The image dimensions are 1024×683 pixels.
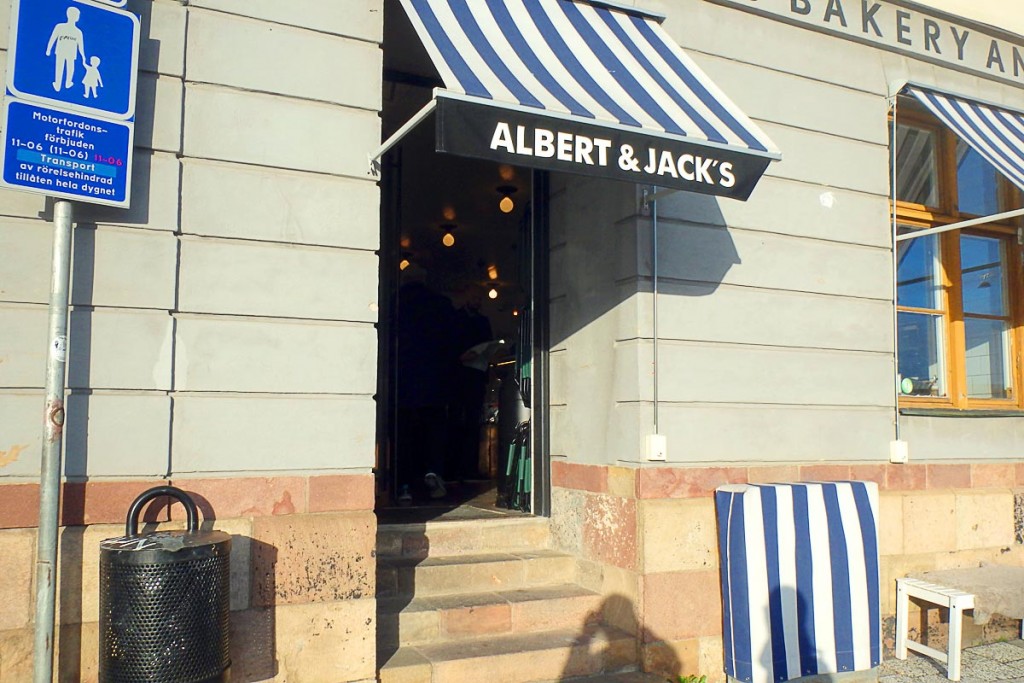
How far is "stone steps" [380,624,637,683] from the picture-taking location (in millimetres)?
5047

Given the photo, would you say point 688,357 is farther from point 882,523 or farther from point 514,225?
point 514,225

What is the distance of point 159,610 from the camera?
383cm

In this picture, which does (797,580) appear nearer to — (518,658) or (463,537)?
(518,658)

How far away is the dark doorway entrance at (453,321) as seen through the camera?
709 cm

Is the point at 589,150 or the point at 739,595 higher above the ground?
the point at 589,150

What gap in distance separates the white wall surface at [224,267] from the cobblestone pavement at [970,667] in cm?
404

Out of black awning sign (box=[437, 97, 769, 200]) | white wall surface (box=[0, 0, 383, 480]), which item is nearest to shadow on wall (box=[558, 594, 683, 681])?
white wall surface (box=[0, 0, 383, 480])

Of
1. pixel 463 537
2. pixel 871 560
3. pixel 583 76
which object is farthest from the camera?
pixel 463 537

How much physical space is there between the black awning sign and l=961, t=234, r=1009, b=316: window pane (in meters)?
4.03

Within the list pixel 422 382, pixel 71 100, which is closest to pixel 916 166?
pixel 422 382

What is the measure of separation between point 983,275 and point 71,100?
24.5 ft

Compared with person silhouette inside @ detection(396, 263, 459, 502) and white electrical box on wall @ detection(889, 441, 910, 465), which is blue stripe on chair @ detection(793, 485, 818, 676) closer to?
white electrical box on wall @ detection(889, 441, 910, 465)

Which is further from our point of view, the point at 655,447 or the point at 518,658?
the point at 655,447

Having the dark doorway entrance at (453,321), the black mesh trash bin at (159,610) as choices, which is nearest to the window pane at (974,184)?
the dark doorway entrance at (453,321)
